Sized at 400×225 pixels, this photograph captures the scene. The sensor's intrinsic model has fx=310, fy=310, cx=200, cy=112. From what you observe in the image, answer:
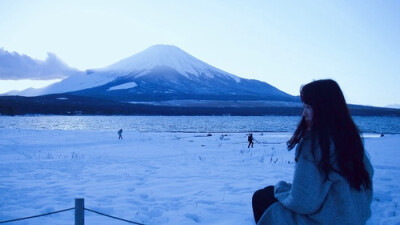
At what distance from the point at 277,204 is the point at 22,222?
440 centimetres

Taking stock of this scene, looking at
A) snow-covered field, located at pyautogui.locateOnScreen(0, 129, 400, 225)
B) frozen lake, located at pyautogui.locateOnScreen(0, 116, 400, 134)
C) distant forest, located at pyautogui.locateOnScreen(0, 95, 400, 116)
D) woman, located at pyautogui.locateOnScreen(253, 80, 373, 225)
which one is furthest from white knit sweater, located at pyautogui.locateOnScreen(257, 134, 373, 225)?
distant forest, located at pyautogui.locateOnScreen(0, 95, 400, 116)

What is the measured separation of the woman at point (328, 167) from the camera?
2.57 m

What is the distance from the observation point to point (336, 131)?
2.62 metres

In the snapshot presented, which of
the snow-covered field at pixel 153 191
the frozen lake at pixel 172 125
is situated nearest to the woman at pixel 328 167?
the snow-covered field at pixel 153 191

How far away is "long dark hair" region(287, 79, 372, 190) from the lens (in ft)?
8.47

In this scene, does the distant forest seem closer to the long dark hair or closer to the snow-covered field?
the snow-covered field

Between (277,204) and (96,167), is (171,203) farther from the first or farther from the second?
(96,167)

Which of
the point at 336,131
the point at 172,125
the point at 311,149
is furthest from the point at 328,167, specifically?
the point at 172,125

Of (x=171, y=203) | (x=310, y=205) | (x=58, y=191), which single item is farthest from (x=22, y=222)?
(x=310, y=205)

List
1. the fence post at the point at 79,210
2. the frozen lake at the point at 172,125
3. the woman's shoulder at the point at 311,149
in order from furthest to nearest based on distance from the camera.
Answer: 1. the frozen lake at the point at 172,125
2. the fence post at the point at 79,210
3. the woman's shoulder at the point at 311,149

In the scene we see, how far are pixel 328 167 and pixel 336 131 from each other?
31 centimetres

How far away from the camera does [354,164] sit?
8.66ft

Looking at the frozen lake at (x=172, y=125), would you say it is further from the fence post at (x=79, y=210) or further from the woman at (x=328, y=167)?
the fence post at (x=79, y=210)

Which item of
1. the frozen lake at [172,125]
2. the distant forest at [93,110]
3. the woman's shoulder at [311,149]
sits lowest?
the frozen lake at [172,125]
